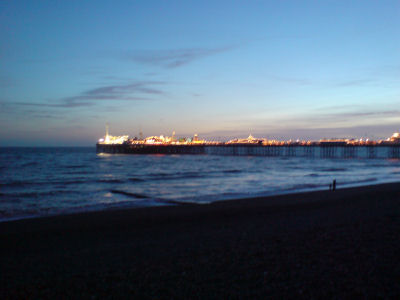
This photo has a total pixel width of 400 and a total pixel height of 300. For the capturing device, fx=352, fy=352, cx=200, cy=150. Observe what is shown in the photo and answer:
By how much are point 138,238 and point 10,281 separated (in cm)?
362

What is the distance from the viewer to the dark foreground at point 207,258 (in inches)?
173

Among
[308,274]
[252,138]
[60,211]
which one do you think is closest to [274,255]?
[308,274]

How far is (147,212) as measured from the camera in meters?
12.9

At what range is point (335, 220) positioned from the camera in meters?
9.23

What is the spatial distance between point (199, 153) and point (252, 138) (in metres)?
28.0

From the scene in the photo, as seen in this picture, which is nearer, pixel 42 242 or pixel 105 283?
pixel 105 283

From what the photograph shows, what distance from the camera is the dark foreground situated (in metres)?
4.39

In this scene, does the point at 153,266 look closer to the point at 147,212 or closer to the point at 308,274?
the point at 308,274

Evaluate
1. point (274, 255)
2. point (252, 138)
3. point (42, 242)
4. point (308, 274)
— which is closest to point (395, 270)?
point (308, 274)

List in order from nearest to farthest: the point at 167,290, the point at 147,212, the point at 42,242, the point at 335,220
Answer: the point at 167,290 < the point at 42,242 < the point at 335,220 < the point at 147,212

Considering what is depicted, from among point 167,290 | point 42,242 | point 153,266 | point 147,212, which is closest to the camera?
point 167,290

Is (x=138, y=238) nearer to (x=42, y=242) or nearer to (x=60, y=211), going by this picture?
(x=42, y=242)

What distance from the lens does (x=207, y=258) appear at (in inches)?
226

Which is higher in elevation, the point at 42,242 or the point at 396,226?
the point at 396,226
